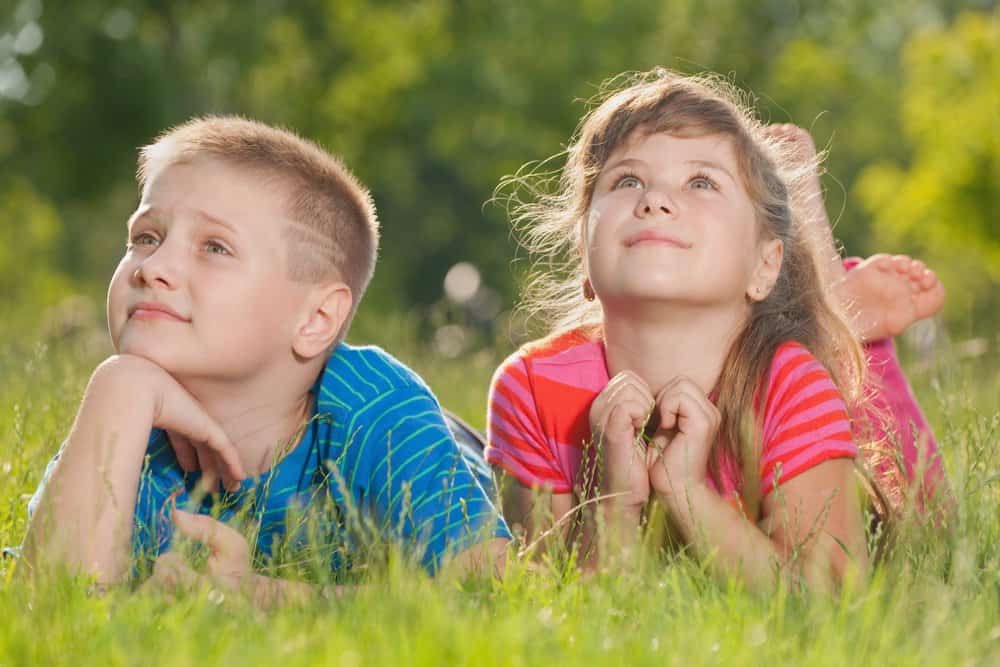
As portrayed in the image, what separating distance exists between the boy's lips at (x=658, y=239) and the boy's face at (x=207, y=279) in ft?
3.11

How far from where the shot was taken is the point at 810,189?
169 inches

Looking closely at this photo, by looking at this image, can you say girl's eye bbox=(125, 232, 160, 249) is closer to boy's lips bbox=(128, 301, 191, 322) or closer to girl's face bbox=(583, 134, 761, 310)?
boy's lips bbox=(128, 301, 191, 322)

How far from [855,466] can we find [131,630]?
1942mm

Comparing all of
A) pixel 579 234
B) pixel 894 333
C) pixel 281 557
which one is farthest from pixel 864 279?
pixel 281 557

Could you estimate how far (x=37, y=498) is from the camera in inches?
114

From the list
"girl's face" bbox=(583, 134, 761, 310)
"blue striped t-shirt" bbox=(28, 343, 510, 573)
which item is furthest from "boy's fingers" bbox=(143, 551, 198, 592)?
"girl's face" bbox=(583, 134, 761, 310)

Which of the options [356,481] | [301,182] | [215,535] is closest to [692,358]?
[356,481]

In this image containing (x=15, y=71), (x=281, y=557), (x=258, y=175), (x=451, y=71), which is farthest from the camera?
(x=451, y=71)

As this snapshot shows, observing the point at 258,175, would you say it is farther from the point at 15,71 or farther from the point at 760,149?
the point at 15,71

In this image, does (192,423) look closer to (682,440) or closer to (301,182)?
(301,182)

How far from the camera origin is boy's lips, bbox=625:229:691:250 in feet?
10.8

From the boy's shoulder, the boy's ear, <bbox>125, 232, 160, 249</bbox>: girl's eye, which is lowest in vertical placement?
the boy's shoulder

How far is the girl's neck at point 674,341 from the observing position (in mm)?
3443

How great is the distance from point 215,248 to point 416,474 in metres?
0.81
